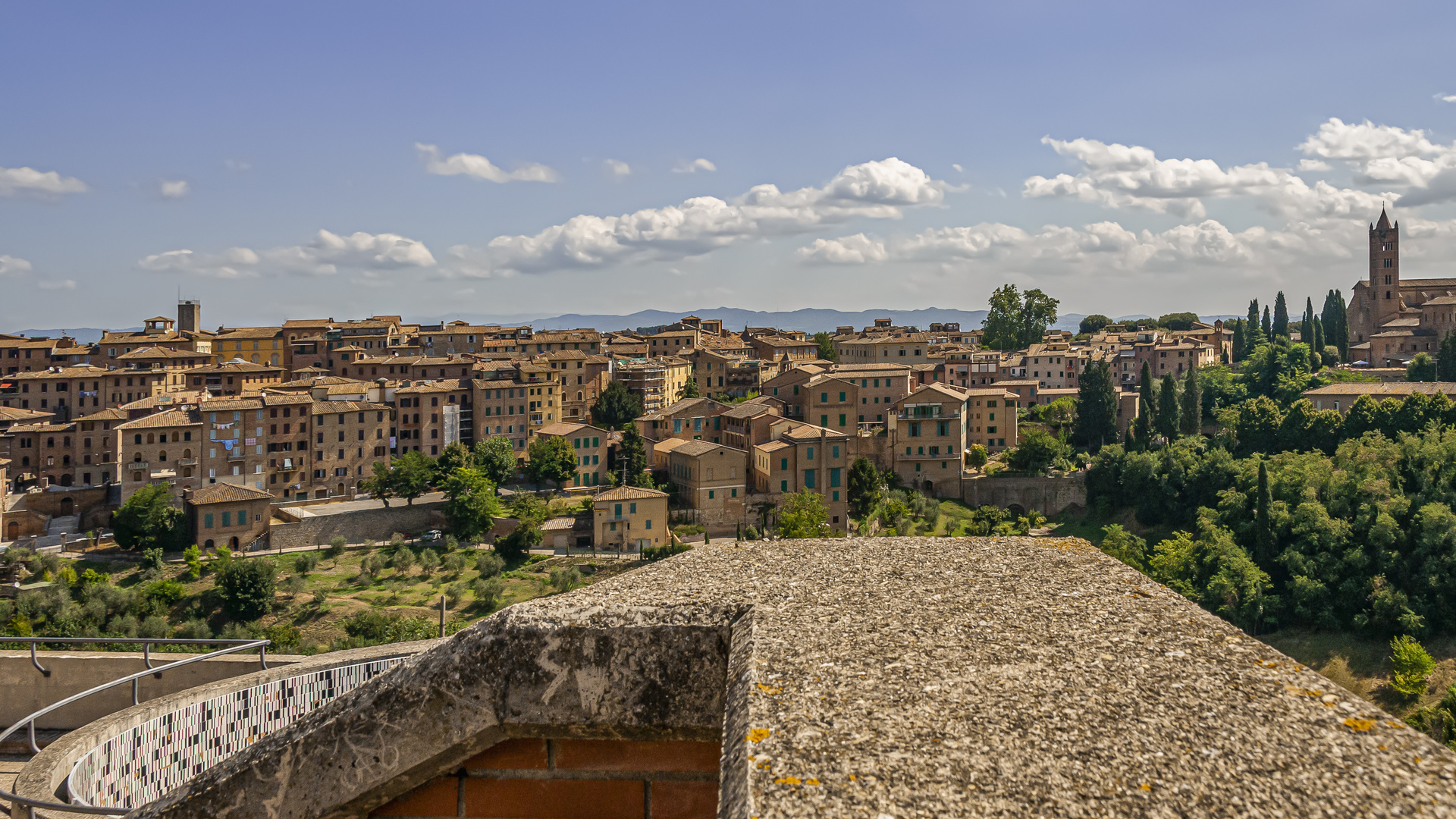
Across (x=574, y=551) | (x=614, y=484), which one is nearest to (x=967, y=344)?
(x=614, y=484)

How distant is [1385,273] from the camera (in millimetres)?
81438

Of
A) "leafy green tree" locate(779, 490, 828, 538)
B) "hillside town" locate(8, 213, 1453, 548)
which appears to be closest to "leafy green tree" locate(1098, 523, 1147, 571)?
"hillside town" locate(8, 213, 1453, 548)

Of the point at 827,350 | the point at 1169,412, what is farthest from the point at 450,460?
the point at 1169,412

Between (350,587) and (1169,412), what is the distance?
145 ft

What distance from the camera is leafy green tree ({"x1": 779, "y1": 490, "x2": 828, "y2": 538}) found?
118ft

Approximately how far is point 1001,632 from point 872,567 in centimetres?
153

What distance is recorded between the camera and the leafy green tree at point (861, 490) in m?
48.1

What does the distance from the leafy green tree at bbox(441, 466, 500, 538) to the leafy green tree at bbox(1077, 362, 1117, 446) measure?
34167 millimetres

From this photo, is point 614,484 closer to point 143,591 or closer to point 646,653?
point 143,591

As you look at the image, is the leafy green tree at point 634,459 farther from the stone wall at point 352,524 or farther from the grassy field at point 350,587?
the stone wall at point 352,524

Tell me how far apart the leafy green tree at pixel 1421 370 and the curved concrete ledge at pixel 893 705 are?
70.9 m

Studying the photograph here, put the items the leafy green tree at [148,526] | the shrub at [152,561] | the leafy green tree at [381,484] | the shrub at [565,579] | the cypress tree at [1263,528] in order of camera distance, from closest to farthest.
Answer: the shrub at [565,579], the shrub at [152,561], the cypress tree at [1263,528], the leafy green tree at [148,526], the leafy green tree at [381,484]

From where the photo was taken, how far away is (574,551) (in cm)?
4494

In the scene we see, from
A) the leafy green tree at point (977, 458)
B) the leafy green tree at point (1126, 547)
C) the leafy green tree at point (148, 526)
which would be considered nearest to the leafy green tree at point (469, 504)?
the leafy green tree at point (148, 526)
